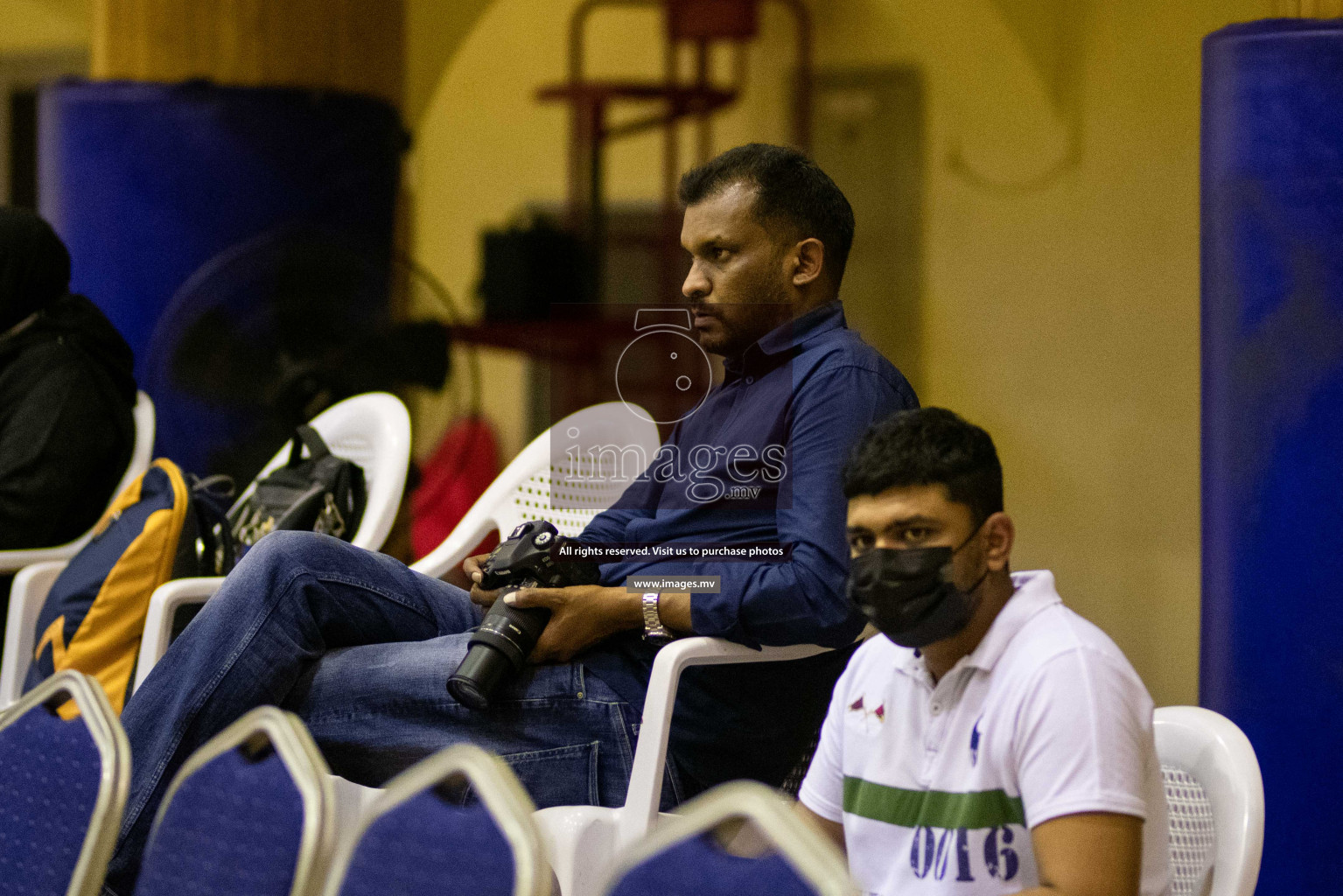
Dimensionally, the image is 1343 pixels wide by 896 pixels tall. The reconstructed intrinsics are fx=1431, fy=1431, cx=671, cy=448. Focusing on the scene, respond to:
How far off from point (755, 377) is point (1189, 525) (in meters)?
2.36

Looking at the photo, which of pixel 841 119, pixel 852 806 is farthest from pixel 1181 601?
pixel 852 806

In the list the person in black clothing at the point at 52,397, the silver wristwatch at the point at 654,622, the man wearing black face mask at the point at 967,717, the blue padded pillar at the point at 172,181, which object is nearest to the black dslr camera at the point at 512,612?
the silver wristwatch at the point at 654,622

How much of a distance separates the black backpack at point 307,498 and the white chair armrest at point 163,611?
0.30 m

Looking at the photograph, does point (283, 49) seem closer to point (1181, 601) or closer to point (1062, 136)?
point (1062, 136)

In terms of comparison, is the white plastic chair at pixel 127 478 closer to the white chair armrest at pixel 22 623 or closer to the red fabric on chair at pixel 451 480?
the white chair armrest at pixel 22 623

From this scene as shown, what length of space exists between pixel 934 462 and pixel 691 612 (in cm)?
53

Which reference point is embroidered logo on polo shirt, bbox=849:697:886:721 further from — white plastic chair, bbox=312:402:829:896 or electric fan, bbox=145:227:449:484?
electric fan, bbox=145:227:449:484

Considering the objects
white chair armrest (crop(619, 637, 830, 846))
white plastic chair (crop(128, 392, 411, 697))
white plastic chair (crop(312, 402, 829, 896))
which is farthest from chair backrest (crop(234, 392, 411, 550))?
white chair armrest (crop(619, 637, 830, 846))

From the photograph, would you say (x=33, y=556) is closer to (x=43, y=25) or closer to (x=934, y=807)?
(x=934, y=807)

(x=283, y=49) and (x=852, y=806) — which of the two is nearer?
(x=852, y=806)

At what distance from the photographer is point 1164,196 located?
12.7ft

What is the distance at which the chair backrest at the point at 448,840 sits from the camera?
0.93m

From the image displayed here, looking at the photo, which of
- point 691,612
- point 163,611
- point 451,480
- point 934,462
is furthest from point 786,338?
point 451,480

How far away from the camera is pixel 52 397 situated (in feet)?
8.98
